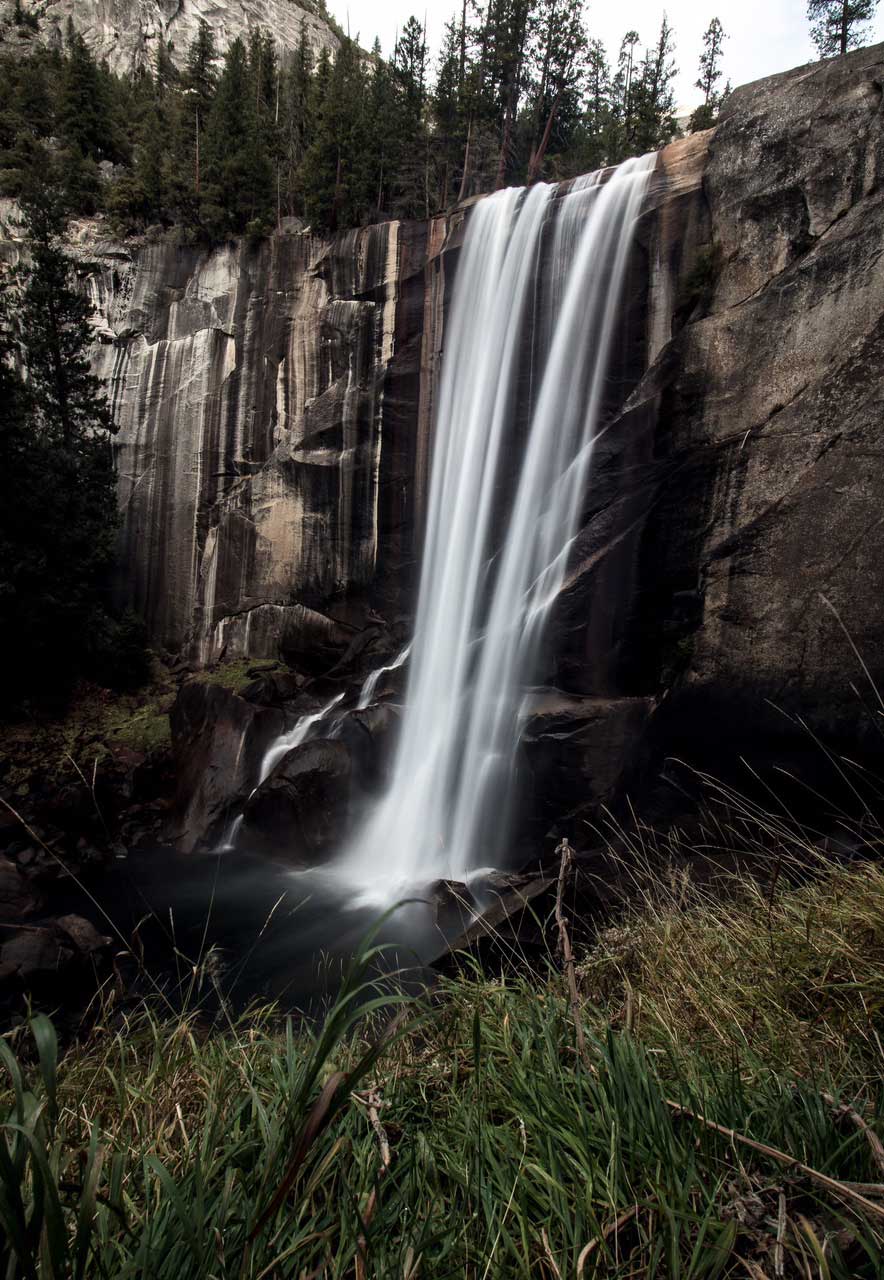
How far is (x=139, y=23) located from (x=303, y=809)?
6790 centimetres

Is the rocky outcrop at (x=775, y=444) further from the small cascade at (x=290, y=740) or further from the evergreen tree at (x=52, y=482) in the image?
the evergreen tree at (x=52, y=482)

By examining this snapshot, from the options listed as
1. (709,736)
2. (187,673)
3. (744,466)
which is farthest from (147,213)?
(709,736)

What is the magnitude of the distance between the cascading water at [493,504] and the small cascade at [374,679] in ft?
1.33

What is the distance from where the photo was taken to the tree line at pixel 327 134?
65.4ft

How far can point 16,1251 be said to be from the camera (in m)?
0.90

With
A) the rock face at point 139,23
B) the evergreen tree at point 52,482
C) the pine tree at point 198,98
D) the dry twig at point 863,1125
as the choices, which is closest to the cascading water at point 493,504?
the dry twig at point 863,1125

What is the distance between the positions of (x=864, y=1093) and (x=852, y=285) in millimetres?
9669

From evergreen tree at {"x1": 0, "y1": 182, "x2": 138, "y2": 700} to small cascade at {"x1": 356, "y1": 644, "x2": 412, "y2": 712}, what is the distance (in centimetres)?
735

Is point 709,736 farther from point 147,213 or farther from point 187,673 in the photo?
point 147,213

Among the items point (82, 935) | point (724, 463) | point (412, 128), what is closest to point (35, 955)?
point (82, 935)

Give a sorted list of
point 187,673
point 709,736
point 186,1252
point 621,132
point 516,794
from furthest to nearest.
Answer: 1. point 621,132
2. point 187,673
3. point 516,794
4. point 709,736
5. point 186,1252

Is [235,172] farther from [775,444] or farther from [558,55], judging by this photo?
[775,444]

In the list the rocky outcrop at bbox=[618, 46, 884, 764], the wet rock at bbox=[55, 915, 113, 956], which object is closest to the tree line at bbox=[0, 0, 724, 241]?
the rocky outcrop at bbox=[618, 46, 884, 764]

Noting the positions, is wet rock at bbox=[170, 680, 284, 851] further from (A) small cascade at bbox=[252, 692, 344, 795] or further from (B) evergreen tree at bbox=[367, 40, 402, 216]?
(B) evergreen tree at bbox=[367, 40, 402, 216]
